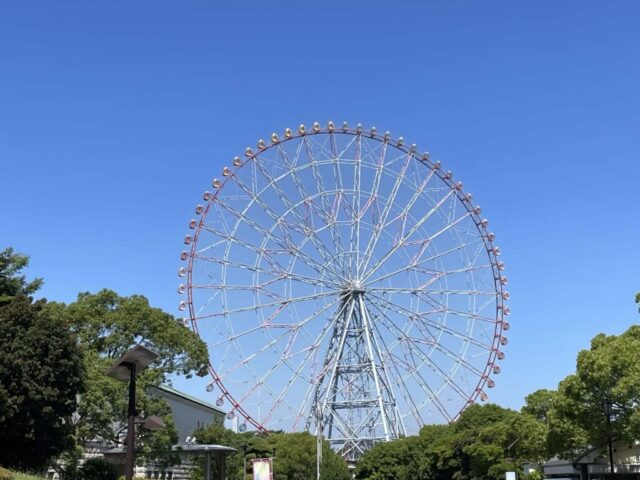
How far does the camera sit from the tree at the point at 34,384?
26.9m

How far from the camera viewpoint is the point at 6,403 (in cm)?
2616

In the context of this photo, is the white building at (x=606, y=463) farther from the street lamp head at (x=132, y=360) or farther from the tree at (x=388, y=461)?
the street lamp head at (x=132, y=360)

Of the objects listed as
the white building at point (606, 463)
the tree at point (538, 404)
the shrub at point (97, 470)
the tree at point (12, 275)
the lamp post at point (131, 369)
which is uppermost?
the tree at point (12, 275)

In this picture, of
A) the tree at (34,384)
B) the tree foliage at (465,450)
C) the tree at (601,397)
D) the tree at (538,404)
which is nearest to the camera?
the tree at (34,384)

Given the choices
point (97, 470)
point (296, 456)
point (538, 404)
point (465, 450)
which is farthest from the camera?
point (538, 404)

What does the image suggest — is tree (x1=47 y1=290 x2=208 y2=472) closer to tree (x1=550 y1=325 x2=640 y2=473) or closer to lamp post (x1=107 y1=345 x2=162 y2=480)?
tree (x1=550 y1=325 x2=640 y2=473)

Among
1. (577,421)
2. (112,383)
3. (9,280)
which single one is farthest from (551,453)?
(9,280)

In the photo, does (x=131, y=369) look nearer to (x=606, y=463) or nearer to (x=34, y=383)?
(x=34, y=383)

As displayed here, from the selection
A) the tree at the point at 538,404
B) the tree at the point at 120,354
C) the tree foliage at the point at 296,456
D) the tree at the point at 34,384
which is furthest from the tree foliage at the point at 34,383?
Answer: the tree at the point at 538,404

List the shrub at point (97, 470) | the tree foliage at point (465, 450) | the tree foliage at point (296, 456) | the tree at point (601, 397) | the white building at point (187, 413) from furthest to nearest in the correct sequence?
the white building at point (187, 413)
the tree foliage at point (296, 456)
the tree foliage at point (465, 450)
the shrub at point (97, 470)
the tree at point (601, 397)

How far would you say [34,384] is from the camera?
89.0ft

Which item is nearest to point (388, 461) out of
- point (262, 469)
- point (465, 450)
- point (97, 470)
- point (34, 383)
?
point (465, 450)

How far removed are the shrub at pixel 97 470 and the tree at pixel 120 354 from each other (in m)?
1.06

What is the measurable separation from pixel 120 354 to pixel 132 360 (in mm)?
25501
